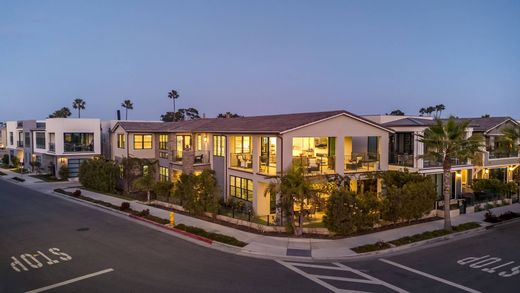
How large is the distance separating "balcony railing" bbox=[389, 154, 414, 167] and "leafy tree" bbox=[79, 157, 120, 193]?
24.6m

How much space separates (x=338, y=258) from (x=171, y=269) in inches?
289

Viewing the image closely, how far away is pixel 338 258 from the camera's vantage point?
16.3 metres

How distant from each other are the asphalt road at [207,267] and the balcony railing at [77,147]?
24.3 metres

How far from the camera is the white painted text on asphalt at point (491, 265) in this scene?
14656mm

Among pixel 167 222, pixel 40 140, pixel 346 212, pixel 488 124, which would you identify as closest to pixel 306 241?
pixel 346 212

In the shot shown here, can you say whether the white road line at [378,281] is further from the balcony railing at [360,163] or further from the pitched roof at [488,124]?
the pitched roof at [488,124]

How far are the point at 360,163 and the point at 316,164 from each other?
4.18 meters

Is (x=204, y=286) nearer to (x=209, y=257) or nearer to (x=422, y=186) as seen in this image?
(x=209, y=257)

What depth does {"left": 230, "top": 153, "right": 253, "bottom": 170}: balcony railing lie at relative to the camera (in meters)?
26.1

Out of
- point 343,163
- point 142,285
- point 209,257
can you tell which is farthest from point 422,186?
point 142,285

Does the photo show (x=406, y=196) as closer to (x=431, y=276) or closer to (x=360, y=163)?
(x=360, y=163)

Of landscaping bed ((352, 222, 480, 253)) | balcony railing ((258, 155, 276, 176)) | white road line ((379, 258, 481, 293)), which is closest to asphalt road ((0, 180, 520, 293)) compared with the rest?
white road line ((379, 258, 481, 293))

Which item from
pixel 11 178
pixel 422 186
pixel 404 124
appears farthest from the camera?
pixel 11 178

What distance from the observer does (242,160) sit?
2664 centimetres
